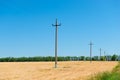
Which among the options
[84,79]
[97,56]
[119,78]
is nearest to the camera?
[119,78]

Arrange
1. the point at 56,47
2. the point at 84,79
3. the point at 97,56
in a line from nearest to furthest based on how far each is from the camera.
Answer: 1. the point at 84,79
2. the point at 56,47
3. the point at 97,56

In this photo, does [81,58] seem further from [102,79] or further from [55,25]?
[102,79]

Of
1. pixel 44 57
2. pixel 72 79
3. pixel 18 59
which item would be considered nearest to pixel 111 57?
pixel 44 57

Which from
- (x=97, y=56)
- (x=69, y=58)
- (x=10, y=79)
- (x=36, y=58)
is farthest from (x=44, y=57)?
(x=10, y=79)

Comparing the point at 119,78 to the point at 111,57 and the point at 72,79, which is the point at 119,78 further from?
the point at 111,57

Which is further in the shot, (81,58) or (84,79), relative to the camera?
(81,58)

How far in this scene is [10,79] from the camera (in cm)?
2088

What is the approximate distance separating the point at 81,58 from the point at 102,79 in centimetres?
11553

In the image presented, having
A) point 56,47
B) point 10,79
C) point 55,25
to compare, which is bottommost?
point 10,79

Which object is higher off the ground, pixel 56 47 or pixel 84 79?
pixel 56 47

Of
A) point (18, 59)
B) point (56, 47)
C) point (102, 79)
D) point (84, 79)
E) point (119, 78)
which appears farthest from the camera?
point (18, 59)

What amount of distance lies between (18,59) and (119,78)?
4162 inches

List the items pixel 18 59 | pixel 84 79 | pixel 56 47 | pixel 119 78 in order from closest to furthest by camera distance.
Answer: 1. pixel 119 78
2. pixel 84 79
3. pixel 56 47
4. pixel 18 59

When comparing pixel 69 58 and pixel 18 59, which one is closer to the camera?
pixel 18 59
